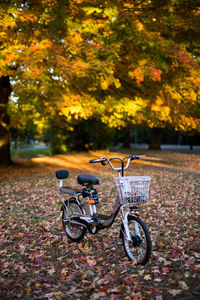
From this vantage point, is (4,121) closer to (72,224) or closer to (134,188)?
(72,224)

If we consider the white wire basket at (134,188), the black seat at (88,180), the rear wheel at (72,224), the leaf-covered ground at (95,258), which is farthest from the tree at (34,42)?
the white wire basket at (134,188)

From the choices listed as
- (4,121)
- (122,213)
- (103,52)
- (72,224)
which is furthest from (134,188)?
(4,121)

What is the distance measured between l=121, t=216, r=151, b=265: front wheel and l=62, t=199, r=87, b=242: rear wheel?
1012 millimetres

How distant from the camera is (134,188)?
3.83 meters

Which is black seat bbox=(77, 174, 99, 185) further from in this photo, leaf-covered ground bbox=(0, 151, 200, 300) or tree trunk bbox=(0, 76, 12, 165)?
tree trunk bbox=(0, 76, 12, 165)

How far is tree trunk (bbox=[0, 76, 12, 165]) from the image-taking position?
46.0ft

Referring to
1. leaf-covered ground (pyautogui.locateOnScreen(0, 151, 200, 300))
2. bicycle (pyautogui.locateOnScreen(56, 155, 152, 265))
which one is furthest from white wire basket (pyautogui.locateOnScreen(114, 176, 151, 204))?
leaf-covered ground (pyautogui.locateOnScreen(0, 151, 200, 300))

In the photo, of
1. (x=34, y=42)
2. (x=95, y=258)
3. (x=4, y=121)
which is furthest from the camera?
(x=4, y=121)

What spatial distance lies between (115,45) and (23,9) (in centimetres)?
307

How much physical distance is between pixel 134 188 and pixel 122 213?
0.58 meters

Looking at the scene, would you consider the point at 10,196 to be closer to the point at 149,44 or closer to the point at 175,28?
the point at 149,44

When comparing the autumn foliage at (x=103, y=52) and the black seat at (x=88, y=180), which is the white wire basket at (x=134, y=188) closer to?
the black seat at (x=88, y=180)

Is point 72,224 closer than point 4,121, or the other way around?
point 72,224

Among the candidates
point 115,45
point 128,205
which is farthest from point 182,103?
point 128,205
